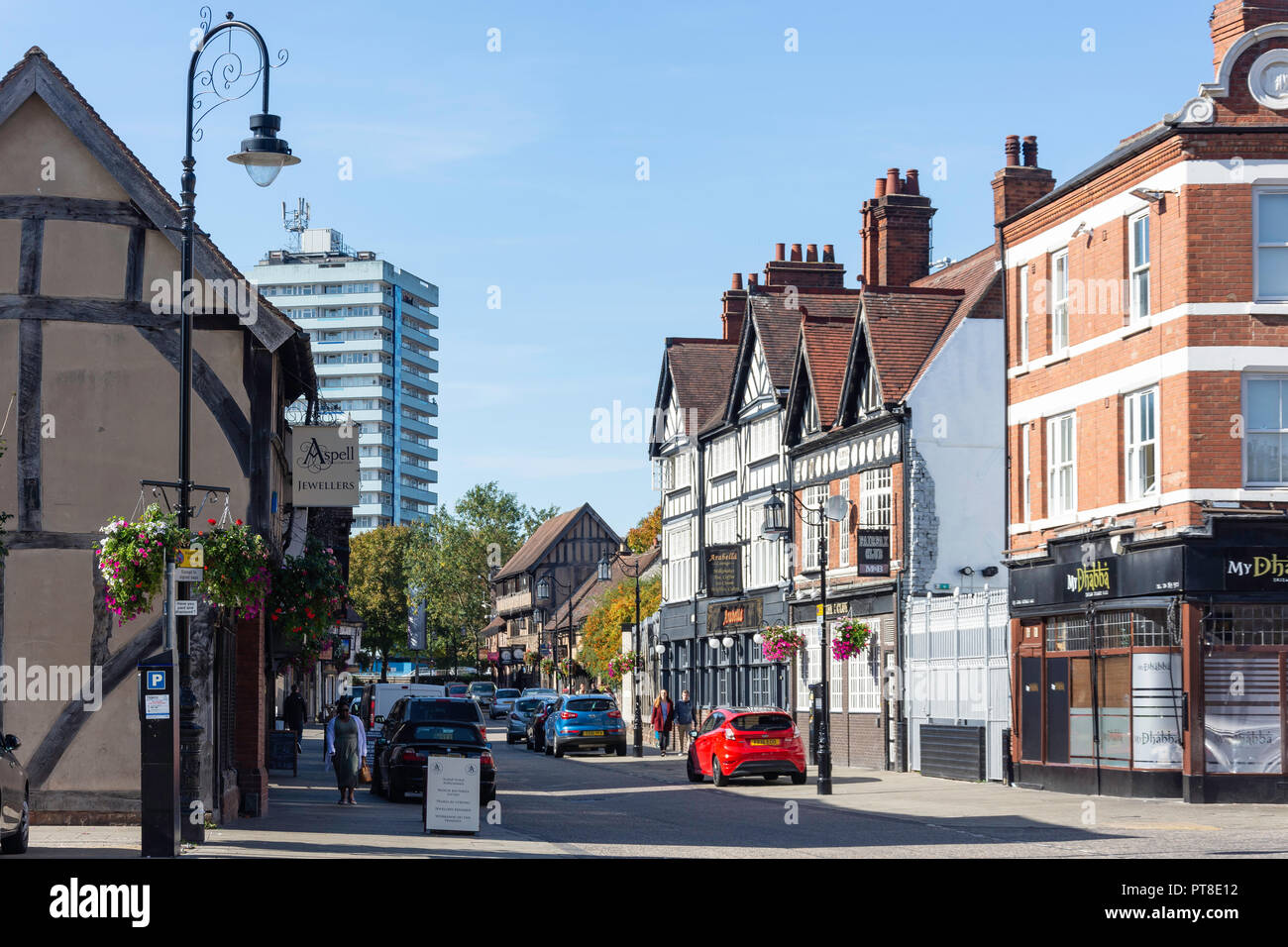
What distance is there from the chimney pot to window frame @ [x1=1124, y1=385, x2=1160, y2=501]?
972 centimetres

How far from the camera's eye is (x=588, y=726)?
165 feet

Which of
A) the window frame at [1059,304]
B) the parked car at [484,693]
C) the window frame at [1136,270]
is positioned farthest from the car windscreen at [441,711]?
the parked car at [484,693]

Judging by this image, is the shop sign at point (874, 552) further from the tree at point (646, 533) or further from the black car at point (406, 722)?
the tree at point (646, 533)

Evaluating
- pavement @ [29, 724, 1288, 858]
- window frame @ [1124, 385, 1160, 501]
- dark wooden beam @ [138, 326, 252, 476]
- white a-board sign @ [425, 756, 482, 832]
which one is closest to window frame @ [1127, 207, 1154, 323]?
window frame @ [1124, 385, 1160, 501]

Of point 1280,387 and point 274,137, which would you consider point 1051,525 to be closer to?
point 1280,387

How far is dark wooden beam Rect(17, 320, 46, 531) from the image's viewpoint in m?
22.6

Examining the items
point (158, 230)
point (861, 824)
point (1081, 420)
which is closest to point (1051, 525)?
point (1081, 420)

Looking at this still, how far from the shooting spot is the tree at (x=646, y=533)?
315 feet

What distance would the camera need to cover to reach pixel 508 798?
104 feet

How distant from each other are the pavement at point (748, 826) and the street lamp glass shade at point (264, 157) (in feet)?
24.2

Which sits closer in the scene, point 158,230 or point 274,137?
point 274,137
